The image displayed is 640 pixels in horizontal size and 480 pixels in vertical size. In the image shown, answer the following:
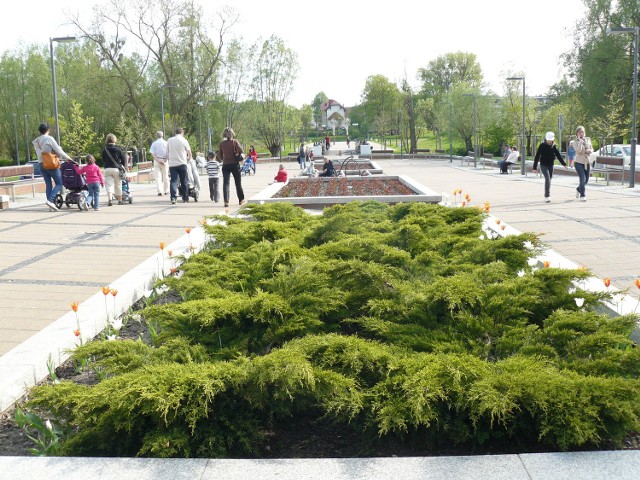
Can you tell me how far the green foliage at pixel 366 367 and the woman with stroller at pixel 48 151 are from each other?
A: 1078cm

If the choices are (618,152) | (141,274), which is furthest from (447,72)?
(141,274)

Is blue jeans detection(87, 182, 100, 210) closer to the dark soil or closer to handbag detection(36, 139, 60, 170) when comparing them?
handbag detection(36, 139, 60, 170)

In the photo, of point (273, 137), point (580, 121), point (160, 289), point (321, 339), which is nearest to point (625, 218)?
point (160, 289)

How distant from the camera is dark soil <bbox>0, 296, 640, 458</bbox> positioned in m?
3.06

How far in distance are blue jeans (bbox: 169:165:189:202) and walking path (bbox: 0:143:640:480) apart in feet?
1.61

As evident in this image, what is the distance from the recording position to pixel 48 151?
47.8 ft

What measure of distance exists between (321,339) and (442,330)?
77 cm

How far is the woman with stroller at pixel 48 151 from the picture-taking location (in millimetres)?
14477

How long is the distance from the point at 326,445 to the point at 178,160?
1343cm

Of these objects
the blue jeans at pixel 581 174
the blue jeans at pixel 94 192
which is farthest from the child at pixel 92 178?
the blue jeans at pixel 581 174

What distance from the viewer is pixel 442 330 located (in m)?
3.88

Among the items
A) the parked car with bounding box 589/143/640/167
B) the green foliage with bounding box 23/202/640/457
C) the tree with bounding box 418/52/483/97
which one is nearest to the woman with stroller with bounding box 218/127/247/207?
the green foliage with bounding box 23/202/640/457

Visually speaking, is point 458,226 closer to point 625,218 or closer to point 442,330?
point 442,330

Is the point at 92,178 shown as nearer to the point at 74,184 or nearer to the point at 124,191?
the point at 74,184
